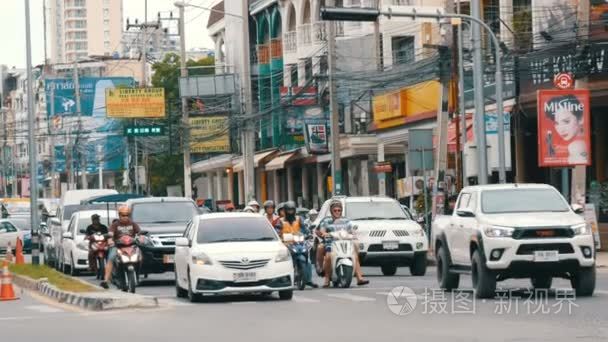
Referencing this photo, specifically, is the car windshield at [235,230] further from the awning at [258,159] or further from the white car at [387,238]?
the awning at [258,159]

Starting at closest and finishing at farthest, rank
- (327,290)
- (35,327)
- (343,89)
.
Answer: (35,327)
(327,290)
(343,89)

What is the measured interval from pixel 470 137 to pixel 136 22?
39.8 metres

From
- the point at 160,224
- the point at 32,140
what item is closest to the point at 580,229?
the point at 160,224

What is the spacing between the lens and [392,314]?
2069cm

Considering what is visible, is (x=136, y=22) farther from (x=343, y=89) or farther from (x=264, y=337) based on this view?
(x=264, y=337)

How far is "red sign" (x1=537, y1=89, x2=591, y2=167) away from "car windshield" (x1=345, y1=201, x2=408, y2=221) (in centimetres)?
700

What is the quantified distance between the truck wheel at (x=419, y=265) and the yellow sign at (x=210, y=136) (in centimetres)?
4844

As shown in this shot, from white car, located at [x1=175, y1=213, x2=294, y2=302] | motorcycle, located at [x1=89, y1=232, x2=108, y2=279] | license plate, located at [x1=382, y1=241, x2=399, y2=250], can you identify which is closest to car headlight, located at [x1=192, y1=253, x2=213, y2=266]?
white car, located at [x1=175, y1=213, x2=294, y2=302]

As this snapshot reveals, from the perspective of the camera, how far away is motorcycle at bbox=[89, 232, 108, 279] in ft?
113

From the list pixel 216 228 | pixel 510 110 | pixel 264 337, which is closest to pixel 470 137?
pixel 510 110

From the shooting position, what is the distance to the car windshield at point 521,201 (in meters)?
23.5

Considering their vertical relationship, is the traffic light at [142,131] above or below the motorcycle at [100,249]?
above

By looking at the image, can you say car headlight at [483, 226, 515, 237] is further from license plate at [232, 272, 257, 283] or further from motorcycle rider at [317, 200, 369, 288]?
motorcycle rider at [317, 200, 369, 288]

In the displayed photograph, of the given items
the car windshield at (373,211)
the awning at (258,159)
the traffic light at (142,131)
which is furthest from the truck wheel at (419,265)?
the traffic light at (142,131)
